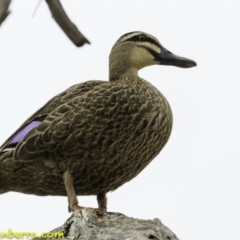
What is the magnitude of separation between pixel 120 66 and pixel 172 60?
0.55 metres

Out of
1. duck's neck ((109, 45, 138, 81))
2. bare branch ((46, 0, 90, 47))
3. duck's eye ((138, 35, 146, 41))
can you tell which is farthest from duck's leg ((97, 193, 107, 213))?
bare branch ((46, 0, 90, 47))

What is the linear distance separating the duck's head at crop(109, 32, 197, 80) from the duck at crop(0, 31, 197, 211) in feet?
1.74

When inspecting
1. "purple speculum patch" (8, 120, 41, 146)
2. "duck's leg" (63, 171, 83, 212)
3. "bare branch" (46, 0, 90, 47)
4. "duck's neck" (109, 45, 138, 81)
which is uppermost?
"bare branch" (46, 0, 90, 47)

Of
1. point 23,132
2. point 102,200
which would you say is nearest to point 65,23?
point 23,132

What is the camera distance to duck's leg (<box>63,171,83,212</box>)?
4.76 metres

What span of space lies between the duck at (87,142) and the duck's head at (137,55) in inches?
20.8

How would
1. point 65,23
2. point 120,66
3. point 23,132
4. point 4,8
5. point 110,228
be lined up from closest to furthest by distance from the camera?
point 4,8
point 65,23
point 110,228
point 23,132
point 120,66

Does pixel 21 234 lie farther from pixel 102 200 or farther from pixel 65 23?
pixel 65 23

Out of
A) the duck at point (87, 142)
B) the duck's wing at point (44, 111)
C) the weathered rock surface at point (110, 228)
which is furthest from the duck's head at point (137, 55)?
the weathered rock surface at point (110, 228)

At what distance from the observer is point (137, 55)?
6203mm

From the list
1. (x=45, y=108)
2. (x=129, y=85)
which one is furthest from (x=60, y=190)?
(x=129, y=85)

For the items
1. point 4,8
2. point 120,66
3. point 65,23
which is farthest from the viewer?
point 120,66

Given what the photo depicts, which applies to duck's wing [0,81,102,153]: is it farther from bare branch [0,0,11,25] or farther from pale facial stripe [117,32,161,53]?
bare branch [0,0,11,25]

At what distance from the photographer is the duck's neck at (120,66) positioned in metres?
6.15
